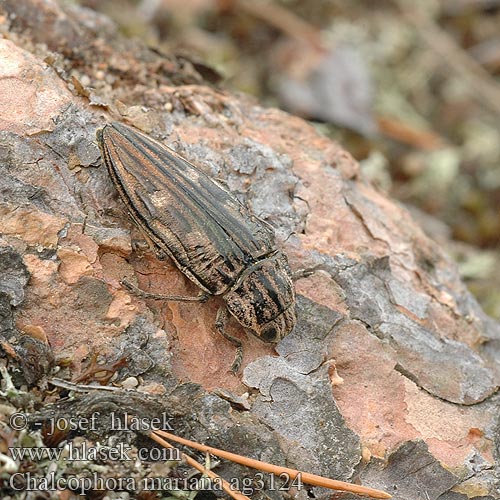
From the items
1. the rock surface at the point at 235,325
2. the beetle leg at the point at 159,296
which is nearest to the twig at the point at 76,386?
the rock surface at the point at 235,325

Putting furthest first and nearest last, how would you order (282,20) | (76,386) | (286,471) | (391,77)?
(391,77), (282,20), (286,471), (76,386)

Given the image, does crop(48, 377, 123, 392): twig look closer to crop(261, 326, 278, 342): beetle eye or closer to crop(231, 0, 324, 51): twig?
crop(261, 326, 278, 342): beetle eye

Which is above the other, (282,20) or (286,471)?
(282,20)

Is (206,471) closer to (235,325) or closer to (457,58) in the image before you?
(235,325)

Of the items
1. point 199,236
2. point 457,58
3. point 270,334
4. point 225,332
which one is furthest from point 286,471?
point 457,58

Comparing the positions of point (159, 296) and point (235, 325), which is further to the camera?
point (235, 325)

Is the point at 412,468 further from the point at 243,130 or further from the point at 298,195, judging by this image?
the point at 243,130
